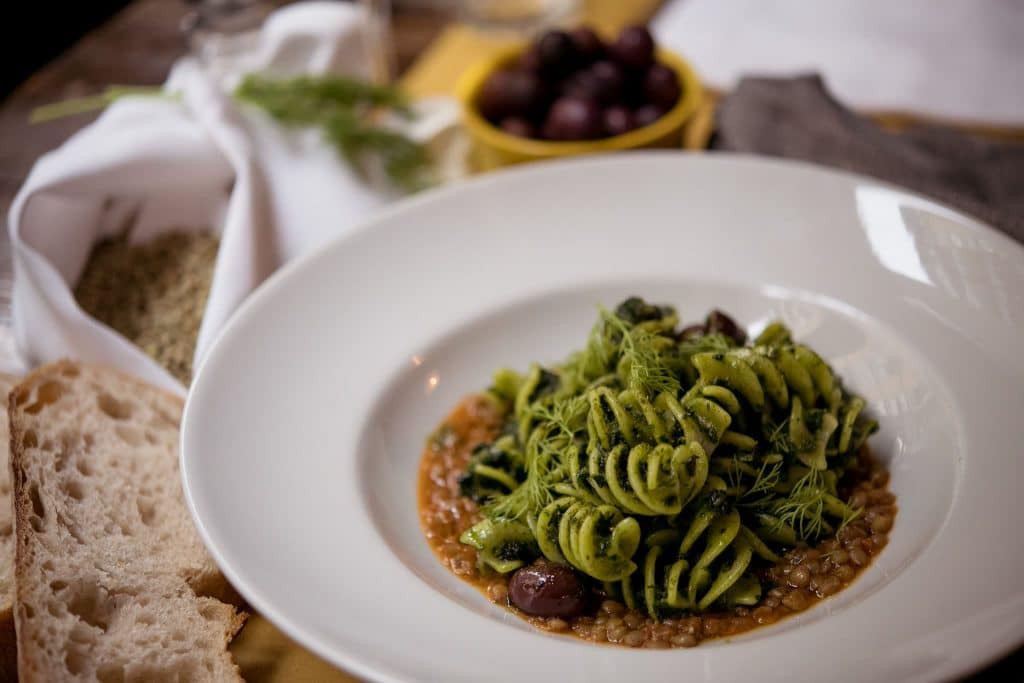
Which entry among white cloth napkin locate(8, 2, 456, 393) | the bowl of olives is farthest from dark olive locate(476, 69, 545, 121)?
white cloth napkin locate(8, 2, 456, 393)

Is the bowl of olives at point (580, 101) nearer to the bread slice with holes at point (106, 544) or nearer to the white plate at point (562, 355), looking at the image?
the white plate at point (562, 355)

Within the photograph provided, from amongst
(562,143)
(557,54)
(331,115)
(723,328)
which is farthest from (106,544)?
(557,54)

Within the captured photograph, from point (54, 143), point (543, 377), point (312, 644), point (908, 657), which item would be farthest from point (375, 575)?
point (54, 143)

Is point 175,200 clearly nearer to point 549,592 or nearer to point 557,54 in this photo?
point 557,54

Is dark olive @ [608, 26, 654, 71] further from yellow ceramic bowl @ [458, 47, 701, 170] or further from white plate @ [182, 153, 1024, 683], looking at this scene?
white plate @ [182, 153, 1024, 683]

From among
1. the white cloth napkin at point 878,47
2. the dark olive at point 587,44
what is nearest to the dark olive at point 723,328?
the dark olive at point 587,44

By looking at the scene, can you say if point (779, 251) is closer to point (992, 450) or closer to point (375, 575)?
point (992, 450)
